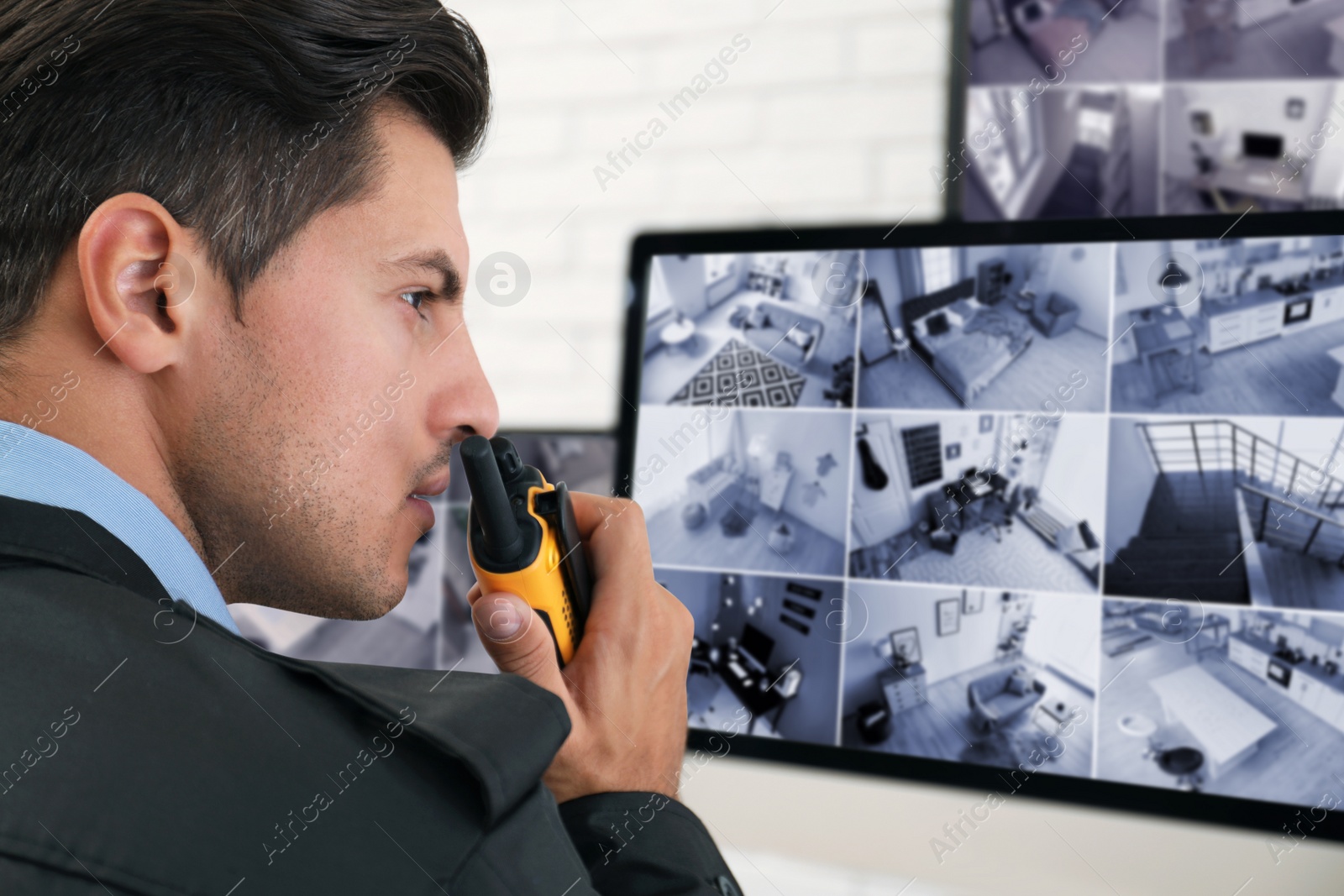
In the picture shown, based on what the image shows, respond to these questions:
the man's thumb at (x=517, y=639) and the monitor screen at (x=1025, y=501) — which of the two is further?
the monitor screen at (x=1025, y=501)

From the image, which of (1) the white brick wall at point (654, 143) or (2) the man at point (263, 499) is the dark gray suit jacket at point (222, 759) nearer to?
(2) the man at point (263, 499)

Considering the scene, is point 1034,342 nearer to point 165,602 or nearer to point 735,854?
point 735,854

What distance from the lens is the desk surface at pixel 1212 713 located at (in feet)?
2.17

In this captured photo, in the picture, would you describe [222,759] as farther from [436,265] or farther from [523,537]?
[436,265]

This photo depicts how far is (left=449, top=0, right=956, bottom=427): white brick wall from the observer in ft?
3.33

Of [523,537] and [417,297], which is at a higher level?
[417,297]

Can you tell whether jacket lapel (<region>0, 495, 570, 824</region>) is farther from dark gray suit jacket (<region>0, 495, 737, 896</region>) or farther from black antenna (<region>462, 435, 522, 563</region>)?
black antenna (<region>462, 435, 522, 563</region>)

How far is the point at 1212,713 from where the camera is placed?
67 centimetres

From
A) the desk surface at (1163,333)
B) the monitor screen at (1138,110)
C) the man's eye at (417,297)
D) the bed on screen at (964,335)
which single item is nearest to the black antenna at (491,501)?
the man's eye at (417,297)

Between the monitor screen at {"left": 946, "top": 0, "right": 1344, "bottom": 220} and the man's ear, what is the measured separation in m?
0.78

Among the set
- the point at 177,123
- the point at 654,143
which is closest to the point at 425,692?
the point at 177,123

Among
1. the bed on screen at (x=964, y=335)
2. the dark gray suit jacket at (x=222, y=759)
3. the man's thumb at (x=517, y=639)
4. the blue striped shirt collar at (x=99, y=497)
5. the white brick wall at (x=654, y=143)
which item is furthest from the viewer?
the white brick wall at (x=654, y=143)

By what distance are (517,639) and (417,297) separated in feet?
0.89

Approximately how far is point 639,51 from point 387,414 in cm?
73
